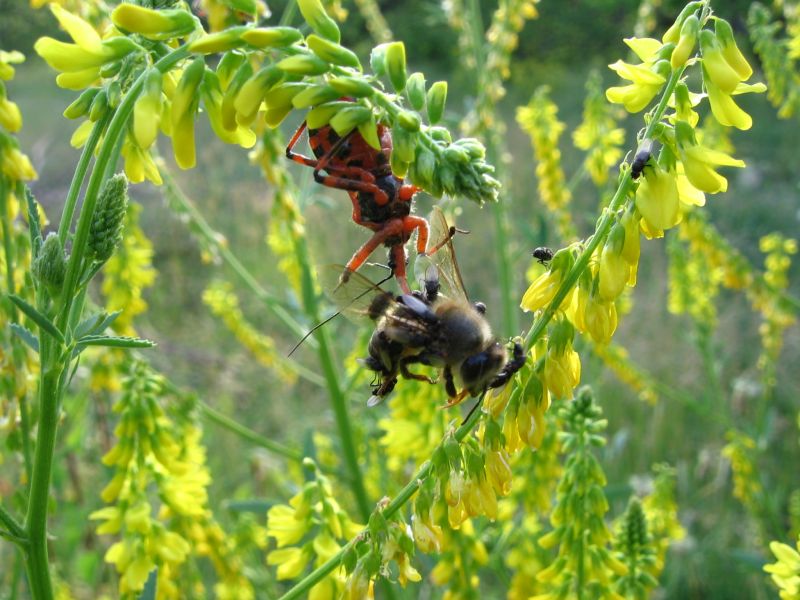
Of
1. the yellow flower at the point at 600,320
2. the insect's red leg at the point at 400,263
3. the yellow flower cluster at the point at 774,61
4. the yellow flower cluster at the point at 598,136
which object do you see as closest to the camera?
the yellow flower at the point at 600,320

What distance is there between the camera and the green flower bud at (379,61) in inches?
52.9

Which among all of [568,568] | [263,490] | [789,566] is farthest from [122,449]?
[263,490]

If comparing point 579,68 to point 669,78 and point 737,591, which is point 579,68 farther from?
point 669,78

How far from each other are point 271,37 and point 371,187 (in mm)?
739

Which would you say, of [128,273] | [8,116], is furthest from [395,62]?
[128,273]

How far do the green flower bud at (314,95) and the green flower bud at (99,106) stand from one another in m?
0.34

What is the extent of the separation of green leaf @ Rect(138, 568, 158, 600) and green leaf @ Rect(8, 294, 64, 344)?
827 millimetres

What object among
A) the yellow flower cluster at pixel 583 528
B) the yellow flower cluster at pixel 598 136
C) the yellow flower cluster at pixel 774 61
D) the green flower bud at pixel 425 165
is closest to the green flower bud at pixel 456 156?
the green flower bud at pixel 425 165

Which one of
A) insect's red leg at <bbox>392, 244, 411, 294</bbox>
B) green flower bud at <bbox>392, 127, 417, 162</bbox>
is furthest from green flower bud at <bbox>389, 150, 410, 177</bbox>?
insect's red leg at <bbox>392, 244, 411, 294</bbox>

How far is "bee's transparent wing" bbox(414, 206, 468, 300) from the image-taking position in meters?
2.04

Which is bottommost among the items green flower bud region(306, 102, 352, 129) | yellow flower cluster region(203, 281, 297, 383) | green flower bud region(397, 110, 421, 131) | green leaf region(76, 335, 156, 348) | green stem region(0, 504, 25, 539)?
green stem region(0, 504, 25, 539)

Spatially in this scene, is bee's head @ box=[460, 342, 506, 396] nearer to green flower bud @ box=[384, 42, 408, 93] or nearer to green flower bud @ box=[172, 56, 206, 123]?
green flower bud @ box=[384, 42, 408, 93]

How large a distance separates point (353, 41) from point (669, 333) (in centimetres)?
1101

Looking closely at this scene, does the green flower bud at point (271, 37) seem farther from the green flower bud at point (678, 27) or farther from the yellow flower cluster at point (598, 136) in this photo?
the yellow flower cluster at point (598, 136)
